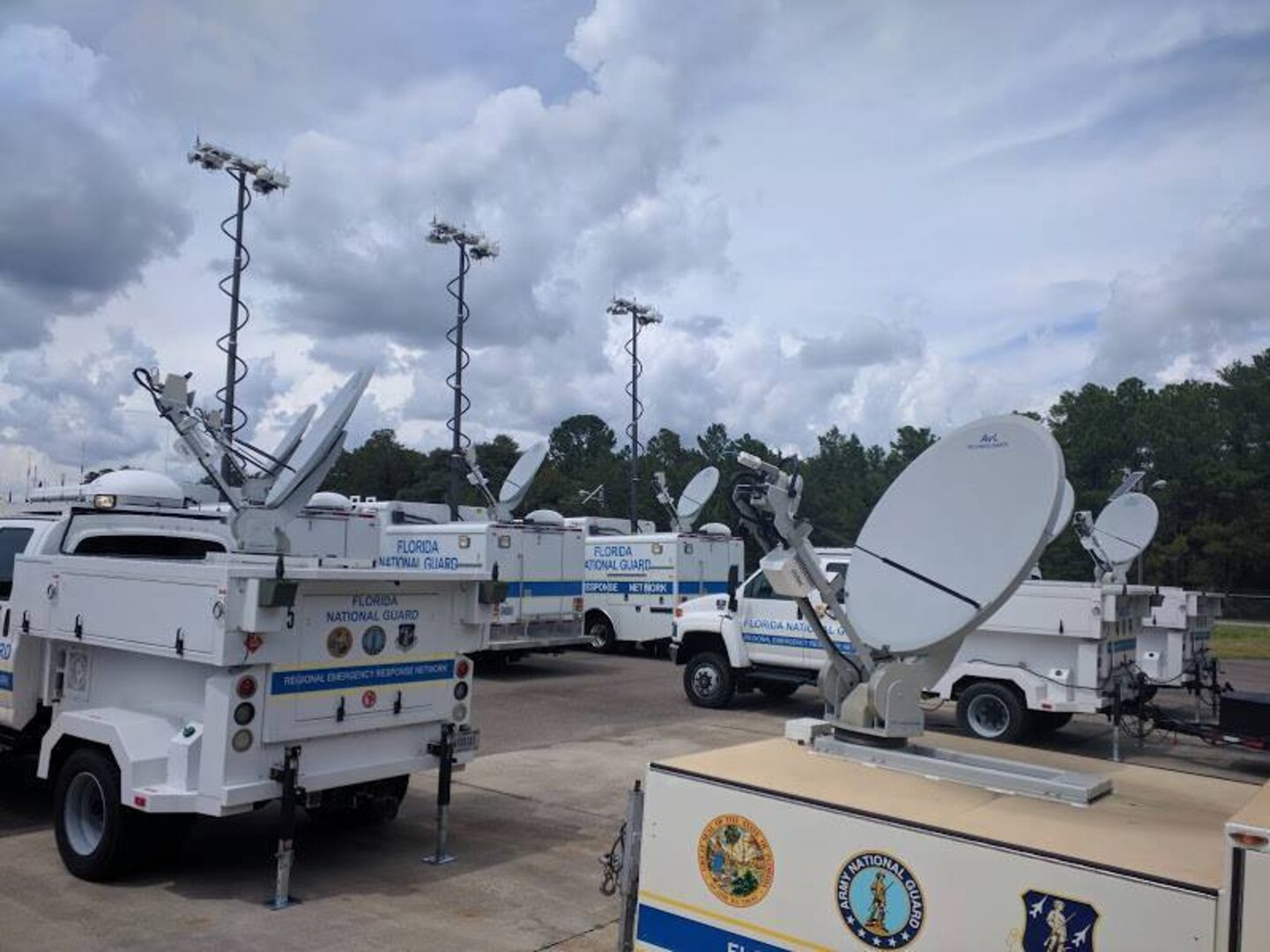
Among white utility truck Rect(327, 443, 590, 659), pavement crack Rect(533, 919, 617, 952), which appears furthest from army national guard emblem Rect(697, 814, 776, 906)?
white utility truck Rect(327, 443, 590, 659)

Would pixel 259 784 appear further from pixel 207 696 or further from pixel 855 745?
pixel 855 745

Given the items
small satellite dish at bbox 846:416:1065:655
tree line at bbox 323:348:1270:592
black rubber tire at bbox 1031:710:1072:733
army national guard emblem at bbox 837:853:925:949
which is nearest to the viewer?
army national guard emblem at bbox 837:853:925:949

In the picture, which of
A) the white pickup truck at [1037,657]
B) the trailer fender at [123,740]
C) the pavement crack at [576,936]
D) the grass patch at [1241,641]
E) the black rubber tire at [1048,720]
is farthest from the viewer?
the grass patch at [1241,641]

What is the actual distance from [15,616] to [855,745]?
19.9 feet

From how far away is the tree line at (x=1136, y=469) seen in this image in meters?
47.6

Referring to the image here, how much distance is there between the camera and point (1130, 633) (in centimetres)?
1231

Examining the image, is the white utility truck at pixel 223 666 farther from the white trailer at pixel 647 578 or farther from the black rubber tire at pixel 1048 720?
the white trailer at pixel 647 578

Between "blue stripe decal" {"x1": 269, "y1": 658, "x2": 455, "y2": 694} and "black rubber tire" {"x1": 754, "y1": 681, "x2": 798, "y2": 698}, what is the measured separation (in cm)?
783

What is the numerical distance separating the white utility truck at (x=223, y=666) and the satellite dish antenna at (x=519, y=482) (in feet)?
38.9

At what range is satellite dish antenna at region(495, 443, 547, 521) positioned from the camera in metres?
20.1

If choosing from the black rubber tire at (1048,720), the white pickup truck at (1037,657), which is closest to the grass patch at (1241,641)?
the black rubber tire at (1048,720)

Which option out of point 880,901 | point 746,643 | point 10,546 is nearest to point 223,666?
point 10,546

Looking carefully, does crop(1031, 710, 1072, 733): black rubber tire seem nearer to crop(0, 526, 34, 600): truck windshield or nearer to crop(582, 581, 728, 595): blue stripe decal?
crop(582, 581, 728, 595): blue stripe decal

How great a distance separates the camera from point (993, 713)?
39.9ft
